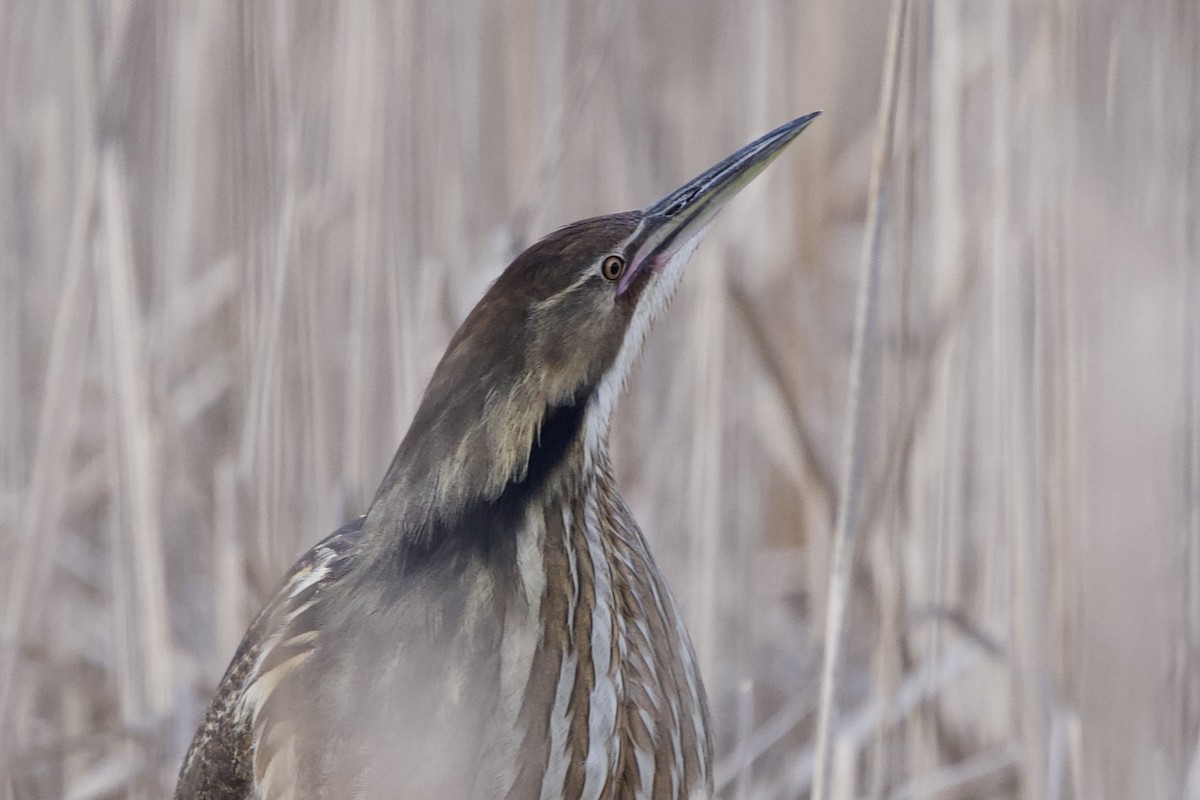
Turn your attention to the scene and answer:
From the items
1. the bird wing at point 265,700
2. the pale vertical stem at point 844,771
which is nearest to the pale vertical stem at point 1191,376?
the pale vertical stem at point 844,771

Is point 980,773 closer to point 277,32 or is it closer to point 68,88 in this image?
point 277,32

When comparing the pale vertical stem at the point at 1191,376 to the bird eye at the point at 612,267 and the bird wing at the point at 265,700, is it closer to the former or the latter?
the bird eye at the point at 612,267

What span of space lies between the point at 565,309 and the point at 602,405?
10 cm

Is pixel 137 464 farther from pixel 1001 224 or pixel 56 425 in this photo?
pixel 1001 224

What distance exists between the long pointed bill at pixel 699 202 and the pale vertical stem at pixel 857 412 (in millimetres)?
85

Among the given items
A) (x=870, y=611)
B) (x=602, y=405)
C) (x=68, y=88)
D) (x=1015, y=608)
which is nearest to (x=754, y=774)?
(x=870, y=611)

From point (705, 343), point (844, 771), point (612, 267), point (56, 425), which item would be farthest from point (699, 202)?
point (56, 425)

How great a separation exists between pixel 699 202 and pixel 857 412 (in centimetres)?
25

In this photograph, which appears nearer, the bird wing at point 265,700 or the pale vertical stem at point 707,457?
the bird wing at point 265,700

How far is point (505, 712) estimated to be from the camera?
4.01 ft

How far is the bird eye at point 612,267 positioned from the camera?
1327 mm

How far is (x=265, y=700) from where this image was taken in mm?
1326

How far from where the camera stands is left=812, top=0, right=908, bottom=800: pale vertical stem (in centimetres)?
130

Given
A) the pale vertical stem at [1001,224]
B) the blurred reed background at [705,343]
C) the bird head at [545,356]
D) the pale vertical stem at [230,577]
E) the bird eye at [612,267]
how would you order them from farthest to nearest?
the pale vertical stem at [230,577] → the pale vertical stem at [1001,224] → the blurred reed background at [705,343] → the bird eye at [612,267] → the bird head at [545,356]
